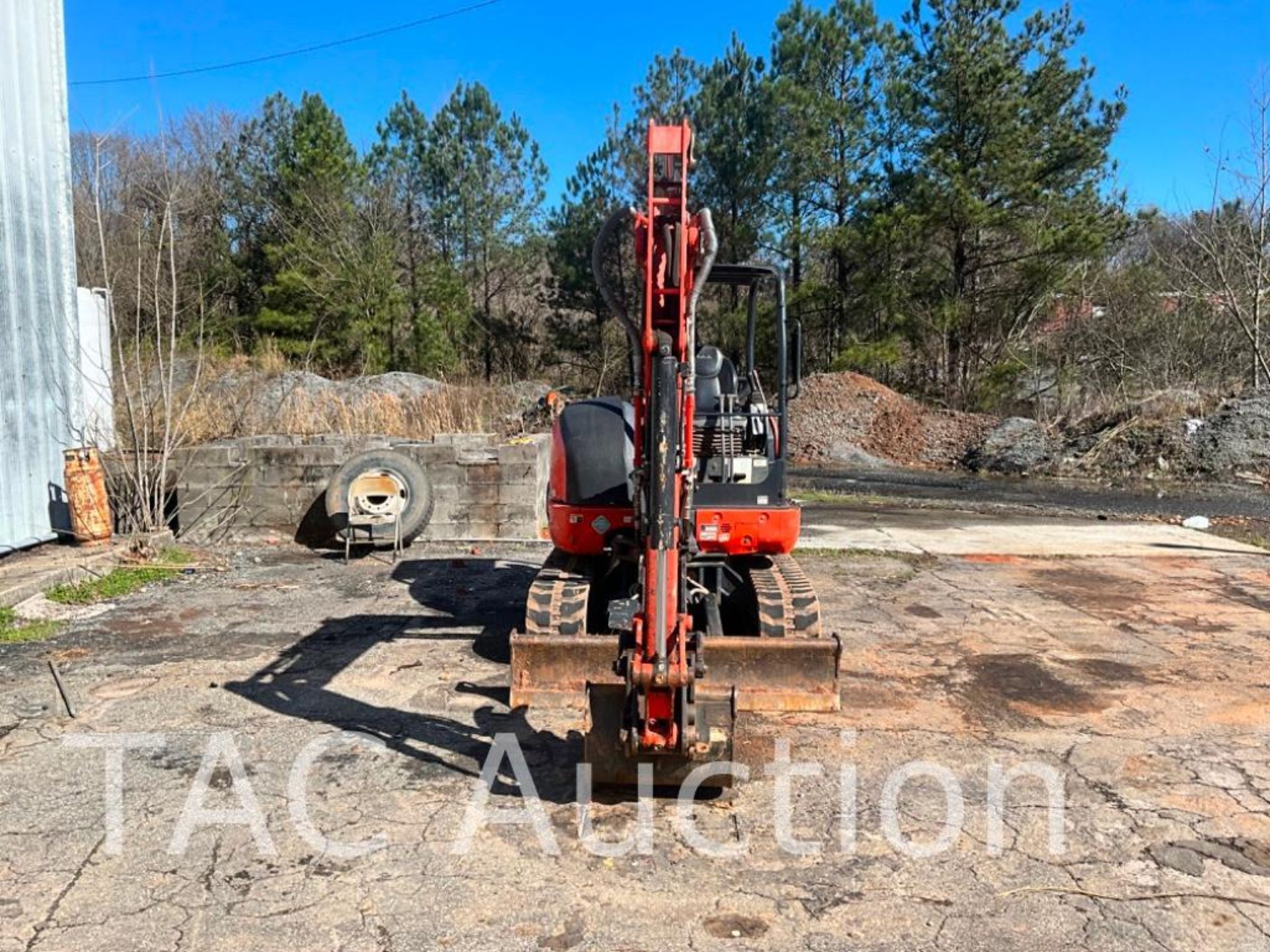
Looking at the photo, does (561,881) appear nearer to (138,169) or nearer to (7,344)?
(7,344)

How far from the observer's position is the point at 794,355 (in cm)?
575

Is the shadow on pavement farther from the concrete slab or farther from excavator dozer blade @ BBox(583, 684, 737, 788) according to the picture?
the concrete slab

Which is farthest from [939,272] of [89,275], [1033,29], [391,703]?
[391,703]

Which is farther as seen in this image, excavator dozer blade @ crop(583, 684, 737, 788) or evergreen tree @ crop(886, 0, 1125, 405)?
evergreen tree @ crop(886, 0, 1125, 405)

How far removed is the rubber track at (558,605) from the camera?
525cm

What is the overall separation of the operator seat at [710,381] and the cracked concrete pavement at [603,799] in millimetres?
1829

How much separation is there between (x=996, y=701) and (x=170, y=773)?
4.16 m

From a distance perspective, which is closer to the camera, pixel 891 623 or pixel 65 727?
pixel 65 727

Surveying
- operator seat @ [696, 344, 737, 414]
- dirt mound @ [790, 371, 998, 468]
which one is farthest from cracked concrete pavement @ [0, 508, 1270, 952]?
dirt mound @ [790, 371, 998, 468]

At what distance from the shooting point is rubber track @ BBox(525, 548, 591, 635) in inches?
207

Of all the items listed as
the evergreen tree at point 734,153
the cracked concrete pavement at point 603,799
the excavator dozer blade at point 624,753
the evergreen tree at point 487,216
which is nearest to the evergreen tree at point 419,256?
the evergreen tree at point 487,216

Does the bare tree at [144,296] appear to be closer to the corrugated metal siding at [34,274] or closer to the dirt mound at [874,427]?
the corrugated metal siding at [34,274]

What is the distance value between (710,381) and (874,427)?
58.1ft

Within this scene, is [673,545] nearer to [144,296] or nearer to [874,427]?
[144,296]
